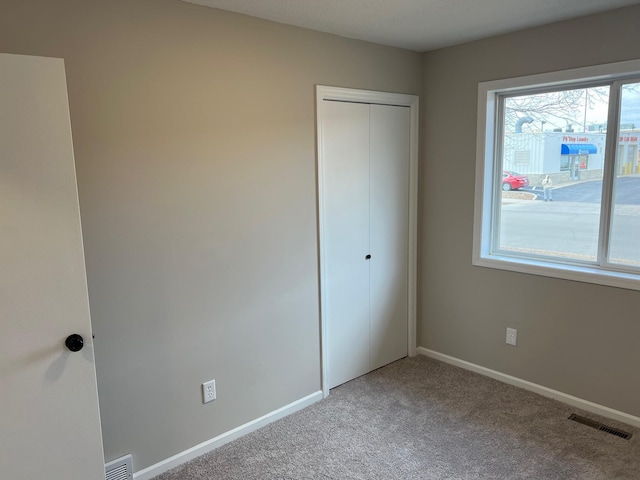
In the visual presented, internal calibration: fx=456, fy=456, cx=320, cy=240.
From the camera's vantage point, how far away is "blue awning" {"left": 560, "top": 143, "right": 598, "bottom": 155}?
9.20 ft

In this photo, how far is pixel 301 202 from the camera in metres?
2.79

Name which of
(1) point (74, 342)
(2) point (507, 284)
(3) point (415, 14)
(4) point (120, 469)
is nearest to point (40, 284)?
(1) point (74, 342)

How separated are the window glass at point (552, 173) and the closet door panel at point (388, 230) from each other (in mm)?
679

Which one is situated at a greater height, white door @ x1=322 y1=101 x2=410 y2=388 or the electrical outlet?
white door @ x1=322 y1=101 x2=410 y2=388

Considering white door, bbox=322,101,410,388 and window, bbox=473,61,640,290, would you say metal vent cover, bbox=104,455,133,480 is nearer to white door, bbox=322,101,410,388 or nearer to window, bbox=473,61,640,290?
white door, bbox=322,101,410,388

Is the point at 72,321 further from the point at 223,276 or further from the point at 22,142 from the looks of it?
the point at 223,276

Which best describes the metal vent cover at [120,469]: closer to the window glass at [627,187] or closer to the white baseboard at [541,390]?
the white baseboard at [541,390]

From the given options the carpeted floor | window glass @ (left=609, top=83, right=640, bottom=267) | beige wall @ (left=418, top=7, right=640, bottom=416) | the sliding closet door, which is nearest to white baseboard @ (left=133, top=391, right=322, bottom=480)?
the carpeted floor

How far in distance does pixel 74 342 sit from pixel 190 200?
2.88ft

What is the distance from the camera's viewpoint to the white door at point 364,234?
301cm

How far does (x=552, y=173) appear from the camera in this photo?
9.84 ft

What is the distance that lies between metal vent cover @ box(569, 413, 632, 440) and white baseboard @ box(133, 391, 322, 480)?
159cm

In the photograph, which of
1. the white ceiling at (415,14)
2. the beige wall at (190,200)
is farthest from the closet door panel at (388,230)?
the white ceiling at (415,14)

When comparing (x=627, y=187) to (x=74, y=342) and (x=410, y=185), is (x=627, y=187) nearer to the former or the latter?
(x=410, y=185)
